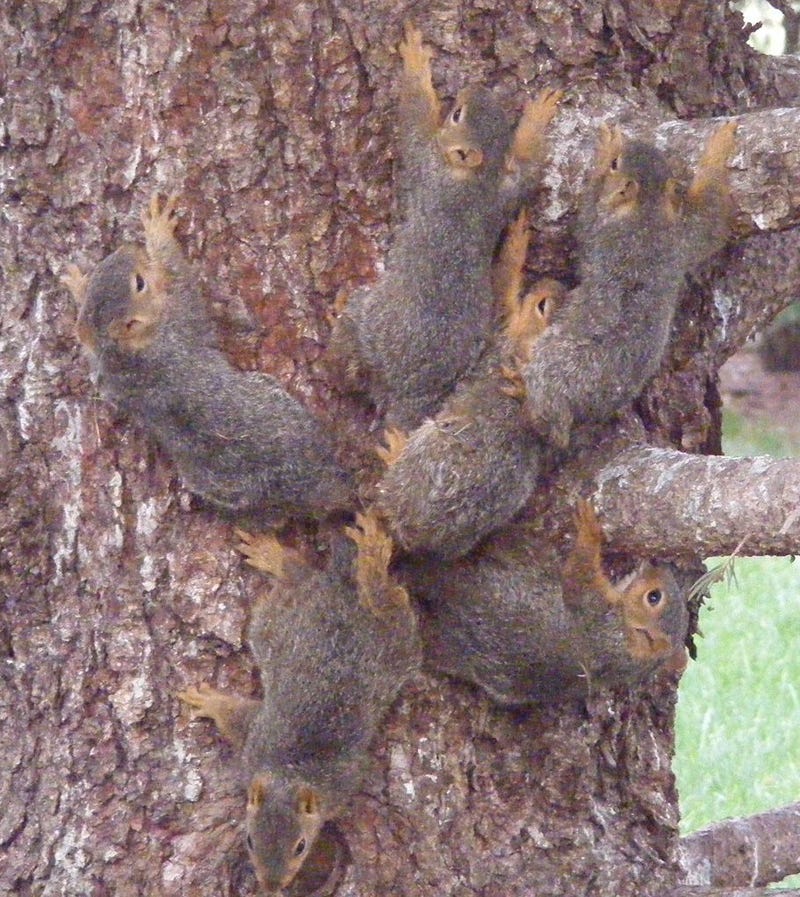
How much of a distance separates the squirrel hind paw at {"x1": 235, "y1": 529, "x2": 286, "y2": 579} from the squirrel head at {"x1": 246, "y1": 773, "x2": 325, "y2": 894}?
1.23 feet

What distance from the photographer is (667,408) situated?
287 cm

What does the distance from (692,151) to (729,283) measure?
0.37 meters

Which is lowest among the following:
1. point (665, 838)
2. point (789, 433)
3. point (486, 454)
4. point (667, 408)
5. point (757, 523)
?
point (665, 838)

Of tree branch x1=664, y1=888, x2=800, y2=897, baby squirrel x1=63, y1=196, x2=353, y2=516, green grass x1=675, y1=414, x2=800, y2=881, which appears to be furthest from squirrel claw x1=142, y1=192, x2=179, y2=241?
green grass x1=675, y1=414, x2=800, y2=881

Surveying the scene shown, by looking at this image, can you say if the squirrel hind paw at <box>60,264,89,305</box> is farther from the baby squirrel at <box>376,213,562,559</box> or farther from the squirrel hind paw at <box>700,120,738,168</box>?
the squirrel hind paw at <box>700,120,738,168</box>

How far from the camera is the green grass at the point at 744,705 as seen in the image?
17.9ft

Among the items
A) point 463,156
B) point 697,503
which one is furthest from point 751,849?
point 463,156

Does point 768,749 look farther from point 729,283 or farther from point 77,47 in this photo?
point 77,47

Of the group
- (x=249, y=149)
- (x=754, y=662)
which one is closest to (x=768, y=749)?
(x=754, y=662)

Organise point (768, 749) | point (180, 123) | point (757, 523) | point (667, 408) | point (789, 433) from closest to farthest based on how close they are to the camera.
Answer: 1. point (757, 523)
2. point (180, 123)
3. point (667, 408)
4. point (768, 749)
5. point (789, 433)

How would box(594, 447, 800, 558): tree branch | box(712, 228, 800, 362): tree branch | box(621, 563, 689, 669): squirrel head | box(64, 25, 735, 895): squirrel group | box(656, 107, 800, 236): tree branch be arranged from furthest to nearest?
box(712, 228, 800, 362): tree branch
box(621, 563, 689, 669): squirrel head
box(64, 25, 735, 895): squirrel group
box(656, 107, 800, 236): tree branch
box(594, 447, 800, 558): tree branch

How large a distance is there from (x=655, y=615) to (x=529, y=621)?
31cm

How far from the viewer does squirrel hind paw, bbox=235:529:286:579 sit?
8.43 ft

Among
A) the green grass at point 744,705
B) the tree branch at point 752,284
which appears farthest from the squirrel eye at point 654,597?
the green grass at point 744,705
